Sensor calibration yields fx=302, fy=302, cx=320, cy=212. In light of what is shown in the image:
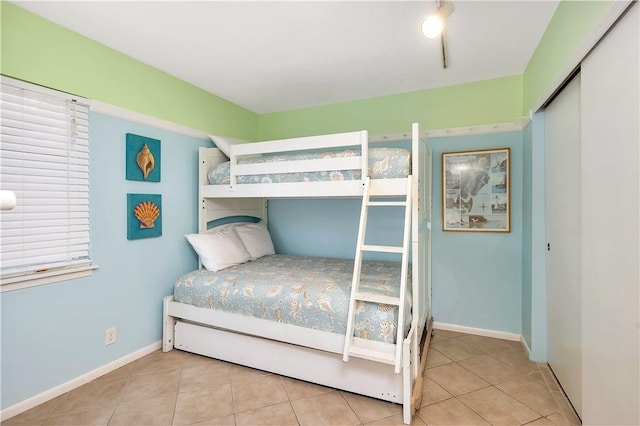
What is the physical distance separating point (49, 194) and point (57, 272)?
1.65ft

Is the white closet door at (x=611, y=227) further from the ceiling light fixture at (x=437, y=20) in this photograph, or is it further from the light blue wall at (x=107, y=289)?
the light blue wall at (x=107, y=289)

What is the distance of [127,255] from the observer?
7.80ft

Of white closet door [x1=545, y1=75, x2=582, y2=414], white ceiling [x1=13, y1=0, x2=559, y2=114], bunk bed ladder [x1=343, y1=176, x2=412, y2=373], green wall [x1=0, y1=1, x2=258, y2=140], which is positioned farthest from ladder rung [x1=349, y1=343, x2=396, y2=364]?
green wall [x1=0, y1=1, x2=258, y2=140]

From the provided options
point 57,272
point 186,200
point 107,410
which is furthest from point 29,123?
point 107,410

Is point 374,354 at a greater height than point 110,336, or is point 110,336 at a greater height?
point 374,354

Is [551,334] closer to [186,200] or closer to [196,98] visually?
[186,200]

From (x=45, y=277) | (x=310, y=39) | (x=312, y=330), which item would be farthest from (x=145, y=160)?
(x=312, y=330)

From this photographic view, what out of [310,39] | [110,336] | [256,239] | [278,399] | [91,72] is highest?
[310,39]

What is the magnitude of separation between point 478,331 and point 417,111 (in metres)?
2.29

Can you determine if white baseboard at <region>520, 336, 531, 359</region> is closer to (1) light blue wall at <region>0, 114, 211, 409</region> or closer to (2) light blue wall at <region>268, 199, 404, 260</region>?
(2) light blue wall at <region>268, 199, 404, 260</region>

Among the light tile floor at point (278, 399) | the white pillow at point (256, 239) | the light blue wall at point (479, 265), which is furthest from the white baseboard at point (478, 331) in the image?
the white pillow at point (256, 239)

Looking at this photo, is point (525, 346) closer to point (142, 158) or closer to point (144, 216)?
point (144, 216)

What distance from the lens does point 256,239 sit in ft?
10.9

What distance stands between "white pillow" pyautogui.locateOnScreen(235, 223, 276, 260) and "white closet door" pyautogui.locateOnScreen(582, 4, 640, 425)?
2646 mm
